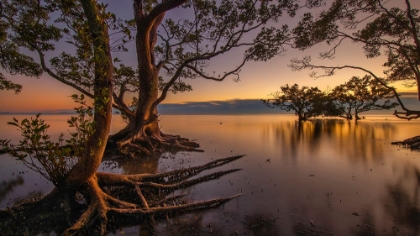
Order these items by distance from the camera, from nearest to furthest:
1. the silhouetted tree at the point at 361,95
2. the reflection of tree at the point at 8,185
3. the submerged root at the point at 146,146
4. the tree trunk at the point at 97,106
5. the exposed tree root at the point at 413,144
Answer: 1. the tree trunk at the point at 97,106
2. the reflection of tree at the point at 8,185
3. the submerged root at the point at 146,146
4. the exposed tree root at the point at 413,144
5. the silhouetted tree at the point at 361,95

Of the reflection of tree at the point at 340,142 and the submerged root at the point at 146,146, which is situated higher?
the submerged root at the point at 146,146

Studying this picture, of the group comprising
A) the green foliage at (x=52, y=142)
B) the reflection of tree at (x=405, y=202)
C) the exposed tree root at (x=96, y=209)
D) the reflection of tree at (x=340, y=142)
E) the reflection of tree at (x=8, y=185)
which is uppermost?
the green foliage at (x=52, y=142)

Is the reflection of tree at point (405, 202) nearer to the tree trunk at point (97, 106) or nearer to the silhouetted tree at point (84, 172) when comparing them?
the silhouetted tree at point (84, 172)

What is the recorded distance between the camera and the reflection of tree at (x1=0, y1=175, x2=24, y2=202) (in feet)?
22.4

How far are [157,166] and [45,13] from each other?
385 inches

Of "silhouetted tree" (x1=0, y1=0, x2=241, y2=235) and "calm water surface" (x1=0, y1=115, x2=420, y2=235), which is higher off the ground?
"silhouetted tree" (x1=0, y1=0, x2=241, y2=235)

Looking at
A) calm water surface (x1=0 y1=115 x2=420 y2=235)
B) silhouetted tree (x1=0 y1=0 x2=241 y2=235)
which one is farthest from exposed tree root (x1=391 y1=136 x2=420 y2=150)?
silhouetted tree (x1=0 y1=0 x2=241 y2=235)

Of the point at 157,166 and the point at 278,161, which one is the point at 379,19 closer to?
the point at 278,161

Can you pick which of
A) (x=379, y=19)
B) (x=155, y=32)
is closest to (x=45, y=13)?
(x=155, y=32)

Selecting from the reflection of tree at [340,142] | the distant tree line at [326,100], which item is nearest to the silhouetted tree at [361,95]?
the distant tree line at [326,100]

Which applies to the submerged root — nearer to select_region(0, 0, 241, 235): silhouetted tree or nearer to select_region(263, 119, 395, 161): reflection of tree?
select_region(0, 0, 241, 235): silhouetted tree

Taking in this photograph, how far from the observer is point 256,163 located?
1161 cm

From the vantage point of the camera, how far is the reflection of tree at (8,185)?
269 inches

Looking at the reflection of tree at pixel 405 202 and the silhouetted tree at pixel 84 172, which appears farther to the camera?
the reflection of tree at pixel 405 202
